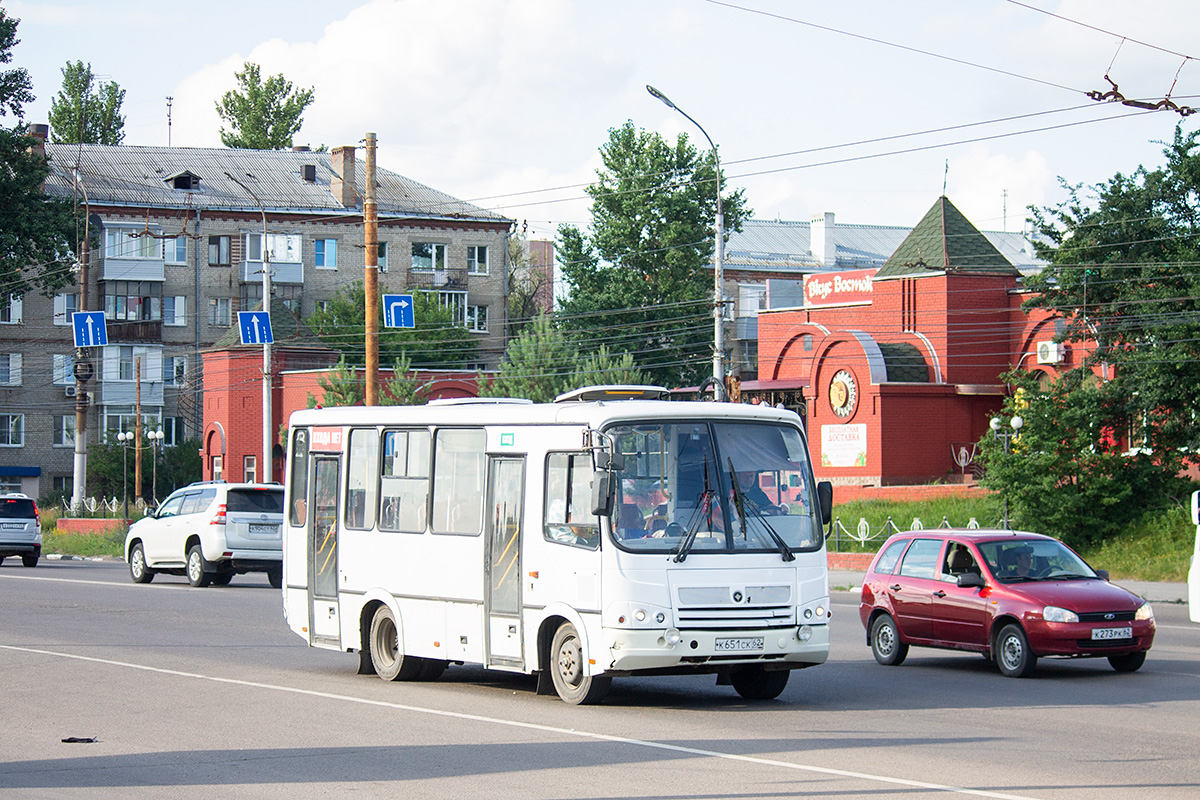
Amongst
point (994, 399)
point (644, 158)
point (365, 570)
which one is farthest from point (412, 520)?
point (644, 158)

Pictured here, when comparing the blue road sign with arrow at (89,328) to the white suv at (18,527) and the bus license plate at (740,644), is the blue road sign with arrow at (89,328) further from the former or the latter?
the bus license plate at (740,644)

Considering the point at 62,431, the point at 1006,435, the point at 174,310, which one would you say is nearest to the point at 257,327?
the point at 1006,435

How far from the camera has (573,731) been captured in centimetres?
1083

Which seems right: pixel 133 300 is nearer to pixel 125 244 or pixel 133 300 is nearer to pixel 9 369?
pixel 125 244

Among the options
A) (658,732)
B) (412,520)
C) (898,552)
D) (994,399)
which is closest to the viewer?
(658,732)

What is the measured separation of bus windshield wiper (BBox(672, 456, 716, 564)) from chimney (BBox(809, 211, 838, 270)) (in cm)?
8679

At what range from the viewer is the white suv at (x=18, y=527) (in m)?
37.4

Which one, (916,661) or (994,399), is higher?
(994,399)

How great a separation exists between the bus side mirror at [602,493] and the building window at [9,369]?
72.2 metres

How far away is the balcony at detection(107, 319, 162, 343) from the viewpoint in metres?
77.1

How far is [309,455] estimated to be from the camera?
617 inches

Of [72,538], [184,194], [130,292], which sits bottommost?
[72,538]

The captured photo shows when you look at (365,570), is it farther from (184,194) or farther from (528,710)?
(184,194)

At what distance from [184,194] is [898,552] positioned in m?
67.8
